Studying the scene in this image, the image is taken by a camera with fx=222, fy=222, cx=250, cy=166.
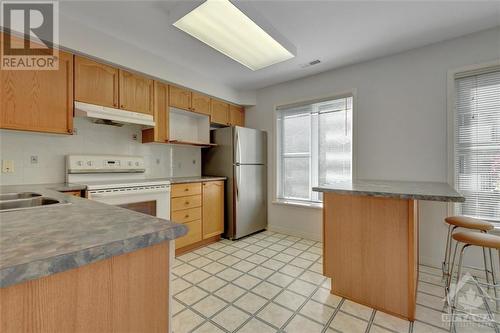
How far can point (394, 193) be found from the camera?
5.06 ft

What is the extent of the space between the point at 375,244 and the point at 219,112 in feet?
9.55

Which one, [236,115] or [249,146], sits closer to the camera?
[249,146]

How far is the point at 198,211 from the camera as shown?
3.06 metres

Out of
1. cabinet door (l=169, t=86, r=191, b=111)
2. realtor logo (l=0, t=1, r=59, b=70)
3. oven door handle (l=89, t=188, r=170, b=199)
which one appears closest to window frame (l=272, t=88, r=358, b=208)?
cabinet door (l=169, t=86, r=191, b=111)

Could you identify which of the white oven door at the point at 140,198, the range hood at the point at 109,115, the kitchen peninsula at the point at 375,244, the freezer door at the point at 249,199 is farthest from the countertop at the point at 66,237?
the freezer door at the point at 249,199

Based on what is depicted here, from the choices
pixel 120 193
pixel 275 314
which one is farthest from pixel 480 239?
pixel 120 193

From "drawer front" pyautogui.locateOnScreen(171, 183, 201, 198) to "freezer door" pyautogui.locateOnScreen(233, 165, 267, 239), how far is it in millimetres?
612

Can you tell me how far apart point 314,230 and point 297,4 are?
2825 mm

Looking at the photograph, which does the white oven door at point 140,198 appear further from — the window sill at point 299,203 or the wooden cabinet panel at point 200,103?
the window sill at point 299,203

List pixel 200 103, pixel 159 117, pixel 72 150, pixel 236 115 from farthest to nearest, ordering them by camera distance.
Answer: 1. pixel 236 115
2. pixel 200 103
3. pixel 159 117
4. pixel 72 150

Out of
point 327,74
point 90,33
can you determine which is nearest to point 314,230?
point 327,74

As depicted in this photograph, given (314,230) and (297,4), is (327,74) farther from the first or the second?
(314,230)

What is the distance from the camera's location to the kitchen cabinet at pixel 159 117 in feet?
9.30

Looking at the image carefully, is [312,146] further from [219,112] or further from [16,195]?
[16,195]
